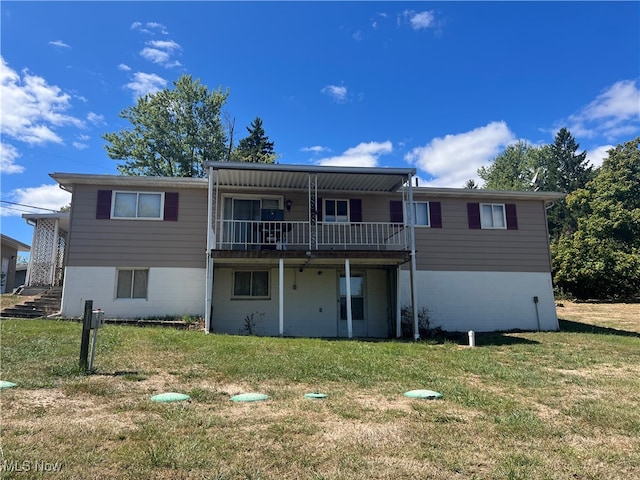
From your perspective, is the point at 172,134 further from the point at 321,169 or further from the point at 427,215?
the point at 427,215

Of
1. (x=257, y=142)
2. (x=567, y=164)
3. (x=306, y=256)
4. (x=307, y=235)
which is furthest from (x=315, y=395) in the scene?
(x=567, y=164)

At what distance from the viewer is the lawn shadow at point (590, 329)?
1329 centimetres

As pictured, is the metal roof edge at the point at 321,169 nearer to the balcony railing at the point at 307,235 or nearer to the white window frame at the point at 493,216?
the balcony railing at the point at 307,235

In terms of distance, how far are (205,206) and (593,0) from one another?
40.2 ft

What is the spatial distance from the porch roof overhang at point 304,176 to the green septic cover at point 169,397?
23.8 feet

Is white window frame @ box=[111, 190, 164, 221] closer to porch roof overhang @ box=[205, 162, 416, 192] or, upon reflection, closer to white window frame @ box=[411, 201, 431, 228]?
porch roof overhang @ box=[205, 162, 416, 192]

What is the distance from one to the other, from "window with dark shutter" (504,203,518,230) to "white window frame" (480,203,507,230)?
0.34ft

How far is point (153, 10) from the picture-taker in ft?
34.8

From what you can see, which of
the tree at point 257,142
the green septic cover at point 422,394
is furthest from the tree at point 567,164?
the green septic cover at point 422,394

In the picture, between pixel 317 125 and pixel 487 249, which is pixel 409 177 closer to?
pixel 487 249

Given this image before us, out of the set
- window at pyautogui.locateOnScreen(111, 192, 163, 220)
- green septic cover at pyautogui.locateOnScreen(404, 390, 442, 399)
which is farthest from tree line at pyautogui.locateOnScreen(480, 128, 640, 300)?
green septic cover at pyautogui.locateOnScreen(404, 390, 442, 399)

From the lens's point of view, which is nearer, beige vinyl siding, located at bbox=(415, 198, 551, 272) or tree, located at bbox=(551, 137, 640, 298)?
beige vinyl siding, located at bbox=(415, 198, 551, 272)

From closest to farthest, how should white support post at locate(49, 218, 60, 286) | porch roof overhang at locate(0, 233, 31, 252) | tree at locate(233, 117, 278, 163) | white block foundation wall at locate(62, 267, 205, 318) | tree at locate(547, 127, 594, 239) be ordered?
1. white block foundation wall at locate(62, 267, 205, 318)
2. white support post at locate(49, 218, 60, 286)
3. porch roof overhang at locate(0, 233, 31, 252)
4. tree at locate(547, 127, 594, 239)
5. tree at locate(233, 117, 278, 163)

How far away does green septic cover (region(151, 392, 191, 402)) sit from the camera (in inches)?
189
